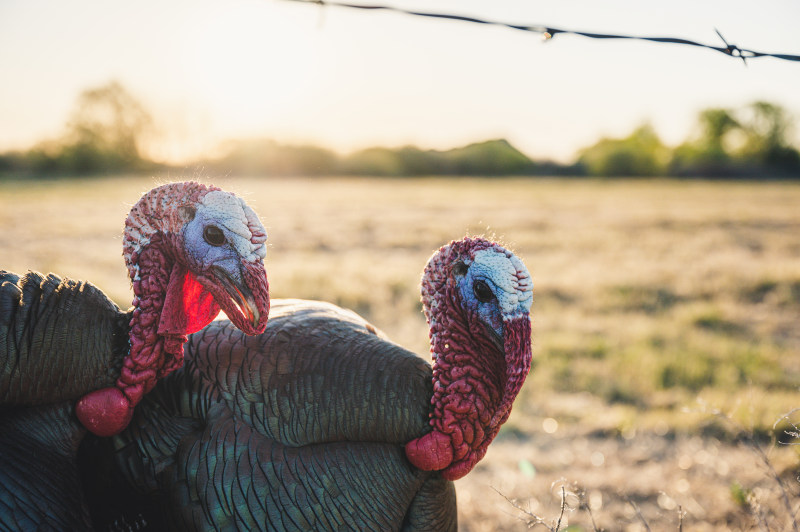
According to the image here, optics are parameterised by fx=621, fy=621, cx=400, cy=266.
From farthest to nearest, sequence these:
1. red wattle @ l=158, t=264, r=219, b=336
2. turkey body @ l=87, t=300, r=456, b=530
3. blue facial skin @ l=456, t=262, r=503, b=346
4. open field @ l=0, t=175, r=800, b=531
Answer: open field @ l=0, t=175, r=800, b=531, blue facial skin @ l=456, t=262, r=503, b=346, red wattle @ l=158, t=264, r=219, b=336, turkey body @ l=87, t=300, r=456, b=530

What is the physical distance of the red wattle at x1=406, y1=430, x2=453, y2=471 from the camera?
2.14m

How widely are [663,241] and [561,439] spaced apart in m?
10.8

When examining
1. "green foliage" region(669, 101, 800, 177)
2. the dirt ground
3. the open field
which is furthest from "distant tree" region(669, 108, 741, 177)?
the dirt ground

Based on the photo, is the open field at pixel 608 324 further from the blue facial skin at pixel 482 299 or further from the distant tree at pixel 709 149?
the distant tree at pixel 709 149

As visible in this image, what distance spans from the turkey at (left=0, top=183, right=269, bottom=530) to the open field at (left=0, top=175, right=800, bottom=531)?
419 millimetres

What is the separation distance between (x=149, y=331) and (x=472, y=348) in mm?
1138

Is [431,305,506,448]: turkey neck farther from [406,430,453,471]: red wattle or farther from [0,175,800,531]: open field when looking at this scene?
[0,175,800,531]: open field

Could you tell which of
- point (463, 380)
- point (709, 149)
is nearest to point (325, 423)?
point (463, 380)

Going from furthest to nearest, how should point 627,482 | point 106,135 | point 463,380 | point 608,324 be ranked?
point 106,135
point 608,324
point 627,482
point 463,380

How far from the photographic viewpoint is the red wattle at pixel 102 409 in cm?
205

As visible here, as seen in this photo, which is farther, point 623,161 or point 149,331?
point 623,161

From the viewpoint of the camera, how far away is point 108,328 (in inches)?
83.3

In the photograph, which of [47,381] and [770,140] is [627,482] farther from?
[770,140]

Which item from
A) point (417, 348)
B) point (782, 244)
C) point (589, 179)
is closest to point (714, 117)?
point (589, 179)
